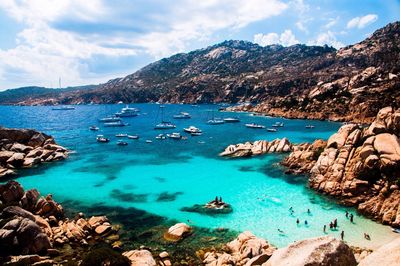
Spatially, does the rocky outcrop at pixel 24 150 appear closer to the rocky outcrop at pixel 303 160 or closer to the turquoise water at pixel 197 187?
the turquoise water at pixel 197 187

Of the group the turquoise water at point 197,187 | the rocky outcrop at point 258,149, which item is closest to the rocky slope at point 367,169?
the turquoise water at point 197,187

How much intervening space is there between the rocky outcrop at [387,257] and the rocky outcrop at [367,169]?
33.2 m

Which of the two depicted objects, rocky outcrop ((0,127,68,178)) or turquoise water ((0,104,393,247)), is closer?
turquoise water ((0,104,393,247))

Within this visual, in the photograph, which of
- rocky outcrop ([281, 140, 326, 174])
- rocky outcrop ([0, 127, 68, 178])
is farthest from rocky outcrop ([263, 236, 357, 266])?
rocky outcrop ([0, 127, 68, 178])

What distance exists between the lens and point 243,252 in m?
35.6

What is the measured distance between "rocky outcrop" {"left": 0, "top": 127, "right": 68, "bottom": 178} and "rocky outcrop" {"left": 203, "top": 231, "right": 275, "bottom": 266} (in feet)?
197

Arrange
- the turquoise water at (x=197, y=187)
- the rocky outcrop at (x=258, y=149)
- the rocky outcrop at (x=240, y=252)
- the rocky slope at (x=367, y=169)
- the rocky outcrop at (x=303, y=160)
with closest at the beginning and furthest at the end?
the rocky outcrop at (x=240, y=252) < the turquoise water at (x=197, y=187) < the rocky slope at (x=367, y=169) < the rocky outcrop at (x=303, y=160) < the rocky outcrop at (x=258, y=149)

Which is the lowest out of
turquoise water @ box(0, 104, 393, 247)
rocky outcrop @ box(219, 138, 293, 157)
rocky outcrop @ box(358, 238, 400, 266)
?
turquoise water @ box(0, 104, 393, 247)

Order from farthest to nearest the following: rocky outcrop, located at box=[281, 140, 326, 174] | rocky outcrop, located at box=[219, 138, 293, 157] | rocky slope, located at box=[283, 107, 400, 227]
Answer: rocky outcrop, located at box=[219, 138, 293, 157] < rocky outcrop, located at box=[281, 140, 326, 174] < rocky slope, located at box=[283, 107, 400, 227]

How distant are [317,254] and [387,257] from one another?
18.8ft

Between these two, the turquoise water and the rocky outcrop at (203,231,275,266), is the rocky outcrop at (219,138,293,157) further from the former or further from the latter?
the rocky outcrop at (203,231,275,266)

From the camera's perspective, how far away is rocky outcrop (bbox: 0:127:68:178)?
82.1 metres

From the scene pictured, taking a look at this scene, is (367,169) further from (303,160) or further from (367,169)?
(303,160)

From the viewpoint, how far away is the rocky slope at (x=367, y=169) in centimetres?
4756
